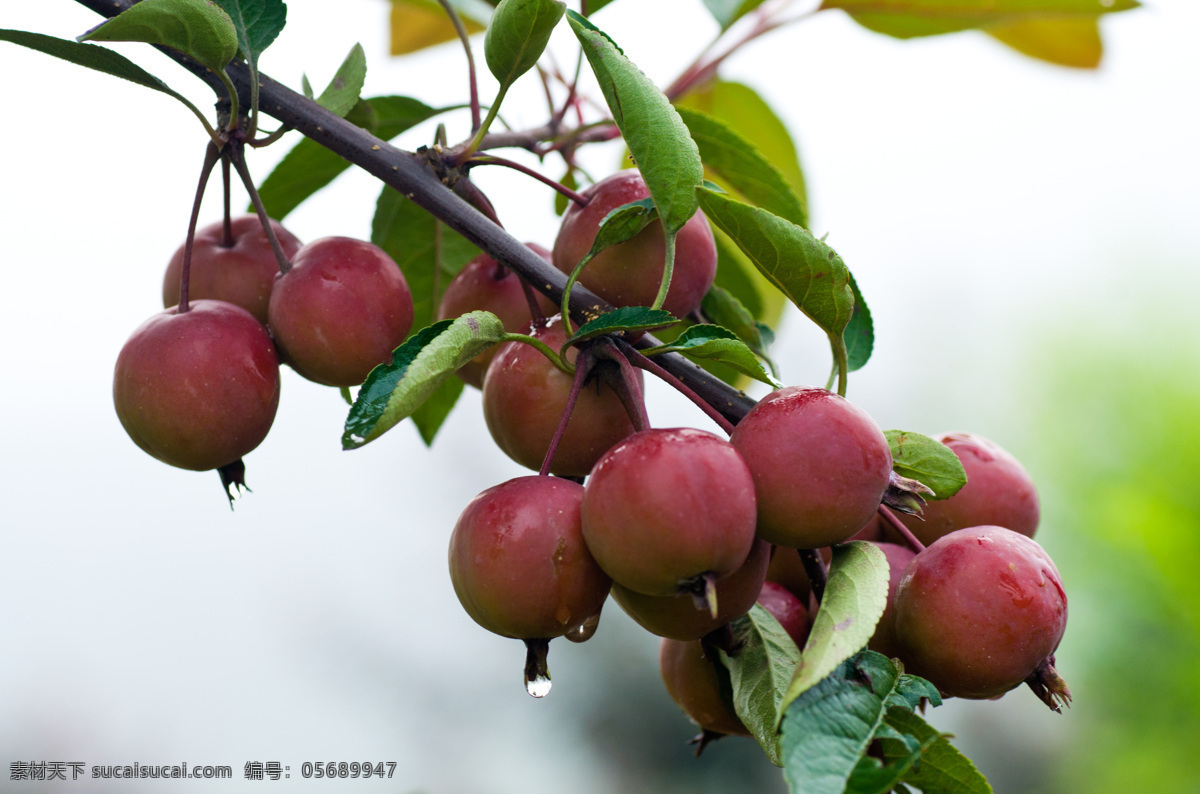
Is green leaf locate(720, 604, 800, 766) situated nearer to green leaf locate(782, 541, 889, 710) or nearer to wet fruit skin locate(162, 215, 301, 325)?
green leaf locate(782, 541, 889, 710)

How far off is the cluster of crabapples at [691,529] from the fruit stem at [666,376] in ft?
0.05

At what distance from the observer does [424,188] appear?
58 centimetres

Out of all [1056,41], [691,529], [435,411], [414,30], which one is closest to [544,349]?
[691,529]

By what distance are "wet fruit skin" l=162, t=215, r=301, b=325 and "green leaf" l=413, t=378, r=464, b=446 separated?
197 millimetres

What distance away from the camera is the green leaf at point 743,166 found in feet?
2.42

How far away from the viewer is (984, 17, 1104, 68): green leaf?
120cm

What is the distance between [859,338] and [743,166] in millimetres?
194

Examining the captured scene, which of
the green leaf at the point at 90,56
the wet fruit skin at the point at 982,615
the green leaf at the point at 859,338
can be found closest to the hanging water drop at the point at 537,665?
the wet fruit skin at the point at 982,615

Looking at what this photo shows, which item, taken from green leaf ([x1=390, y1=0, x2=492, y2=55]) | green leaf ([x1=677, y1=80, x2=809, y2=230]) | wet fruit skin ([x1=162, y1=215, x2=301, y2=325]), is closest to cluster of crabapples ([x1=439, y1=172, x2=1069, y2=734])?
wet fruit skin ([x1=162, y1=215, x2=301, y2=325])

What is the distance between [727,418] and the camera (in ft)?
1.73

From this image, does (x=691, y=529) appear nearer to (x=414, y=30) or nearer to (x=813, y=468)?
(x=813, y=468)

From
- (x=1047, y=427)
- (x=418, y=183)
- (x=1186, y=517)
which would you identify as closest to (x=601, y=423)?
(x=418, y=183)

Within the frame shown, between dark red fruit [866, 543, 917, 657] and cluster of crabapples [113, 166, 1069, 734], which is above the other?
cluster of crabapples [113, 166, 1069, 734]

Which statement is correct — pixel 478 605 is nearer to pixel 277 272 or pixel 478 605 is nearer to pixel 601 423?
pixel 601 423
